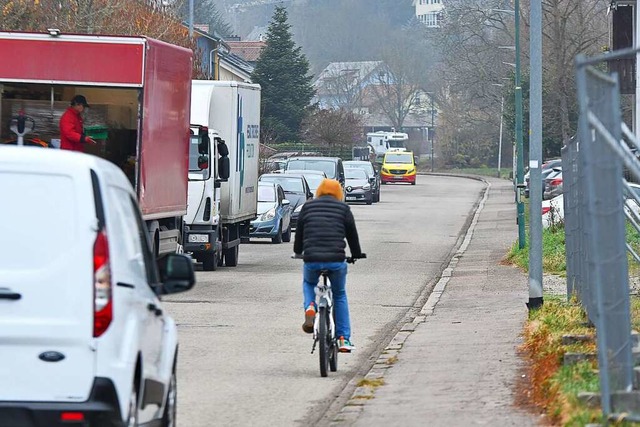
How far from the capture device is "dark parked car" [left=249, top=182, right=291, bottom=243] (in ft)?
104

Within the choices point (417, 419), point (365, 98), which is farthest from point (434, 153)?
point (417, 419)

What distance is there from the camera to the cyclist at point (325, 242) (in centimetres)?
1166

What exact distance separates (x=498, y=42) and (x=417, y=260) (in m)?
47.8

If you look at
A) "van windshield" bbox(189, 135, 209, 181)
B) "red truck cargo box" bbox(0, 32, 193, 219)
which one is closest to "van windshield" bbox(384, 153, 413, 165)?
"van windshield" bbox(189, 135, 209, 181)

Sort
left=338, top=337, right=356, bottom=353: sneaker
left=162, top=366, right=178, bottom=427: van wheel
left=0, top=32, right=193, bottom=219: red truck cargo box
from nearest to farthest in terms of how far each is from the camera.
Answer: left=162, top=366, right=178, bottom=427: van wheel → left=338, top=337, right=356, bottom=353: sneaker → left=0, top=32, right=193, bottom=219: red truck cargo box

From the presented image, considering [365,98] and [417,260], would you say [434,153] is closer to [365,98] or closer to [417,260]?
[365,98]

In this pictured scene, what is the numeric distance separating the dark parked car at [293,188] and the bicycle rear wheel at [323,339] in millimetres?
24988

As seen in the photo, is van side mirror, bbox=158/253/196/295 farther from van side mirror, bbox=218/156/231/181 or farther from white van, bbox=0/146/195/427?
van side mirror, bbox=218/156/231/181

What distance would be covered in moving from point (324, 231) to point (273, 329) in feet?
11.8

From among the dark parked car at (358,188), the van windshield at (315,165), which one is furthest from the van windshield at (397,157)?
the van windshield at (315,165)

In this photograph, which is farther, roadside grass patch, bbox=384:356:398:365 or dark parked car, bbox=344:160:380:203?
dark parked car, bbox=344:160:380:203

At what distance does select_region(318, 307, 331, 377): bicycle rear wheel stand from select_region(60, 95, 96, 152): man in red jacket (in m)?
6.79

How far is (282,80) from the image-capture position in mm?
76000

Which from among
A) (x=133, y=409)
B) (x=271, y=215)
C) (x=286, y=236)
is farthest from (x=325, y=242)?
(x=286, y=236)
